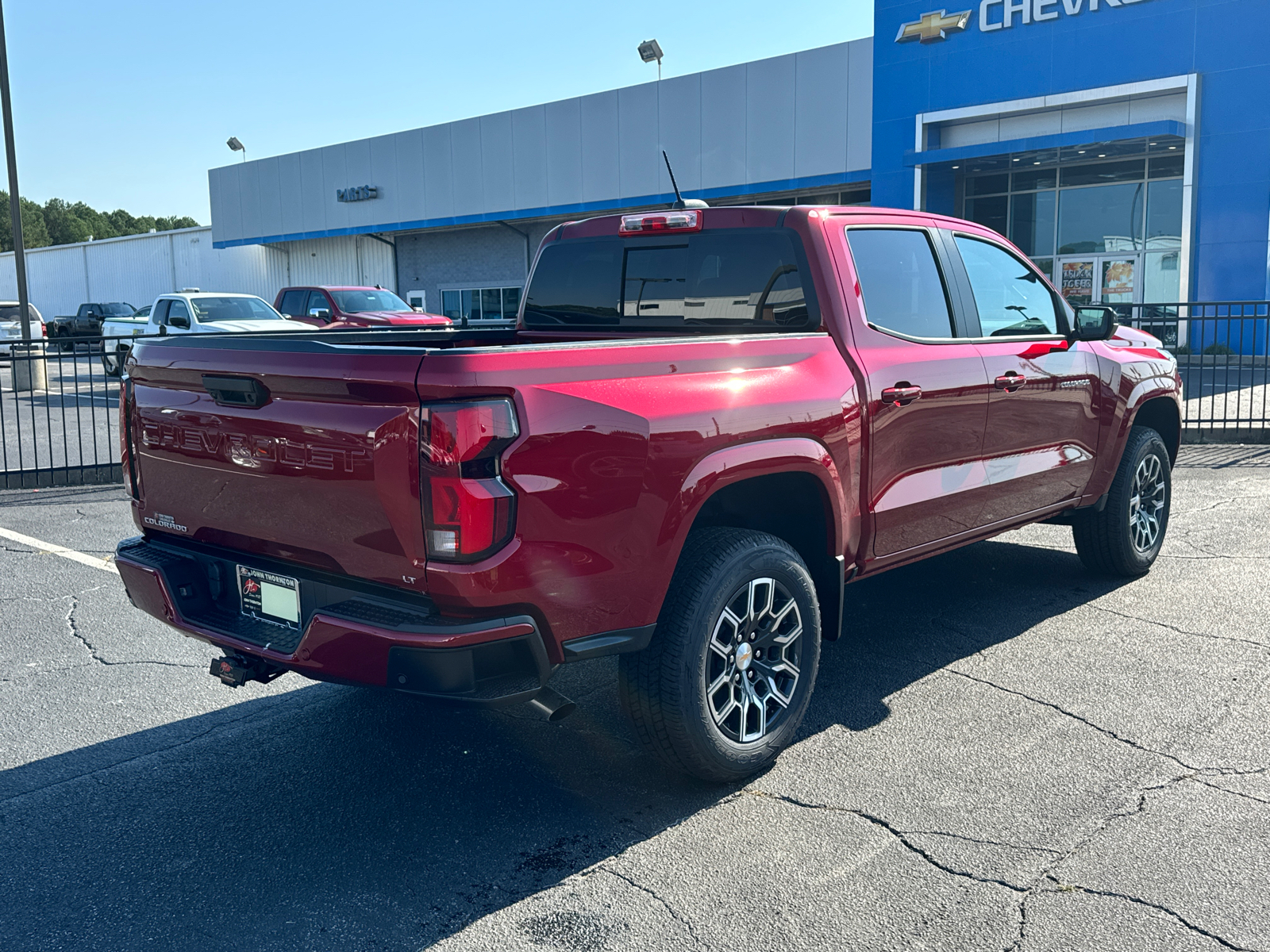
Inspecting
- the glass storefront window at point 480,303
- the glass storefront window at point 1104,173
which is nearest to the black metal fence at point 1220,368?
the glass storefront window at point 1104,173

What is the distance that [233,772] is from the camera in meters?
3.82

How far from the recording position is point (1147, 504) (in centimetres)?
629

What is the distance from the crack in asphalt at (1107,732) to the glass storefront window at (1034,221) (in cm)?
2333

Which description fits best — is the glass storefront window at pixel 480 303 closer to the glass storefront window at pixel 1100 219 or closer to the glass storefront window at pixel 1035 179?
Result: the glass storefront window at pixel 1035 179

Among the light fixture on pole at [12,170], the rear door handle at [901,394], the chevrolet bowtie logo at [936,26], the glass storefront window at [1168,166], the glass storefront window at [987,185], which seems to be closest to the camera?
the rear door handle at [901,394]

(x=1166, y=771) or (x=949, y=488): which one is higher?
(x=949, y=488)

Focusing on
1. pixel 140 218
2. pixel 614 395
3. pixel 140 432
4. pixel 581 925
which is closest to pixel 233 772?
pixel 140 432

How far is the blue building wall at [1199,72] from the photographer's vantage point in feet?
70.3

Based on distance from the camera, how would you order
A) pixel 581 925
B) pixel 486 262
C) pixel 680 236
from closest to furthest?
pixel 581 925 < pixel 680 236 < pixel 486 262

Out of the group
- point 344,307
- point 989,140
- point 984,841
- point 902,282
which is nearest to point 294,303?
point 344,307

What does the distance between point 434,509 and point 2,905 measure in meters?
1.63

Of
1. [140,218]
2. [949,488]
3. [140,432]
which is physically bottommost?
[949,488]

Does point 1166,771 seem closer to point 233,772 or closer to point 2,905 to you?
point 233,772

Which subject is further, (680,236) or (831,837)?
(680,236)
